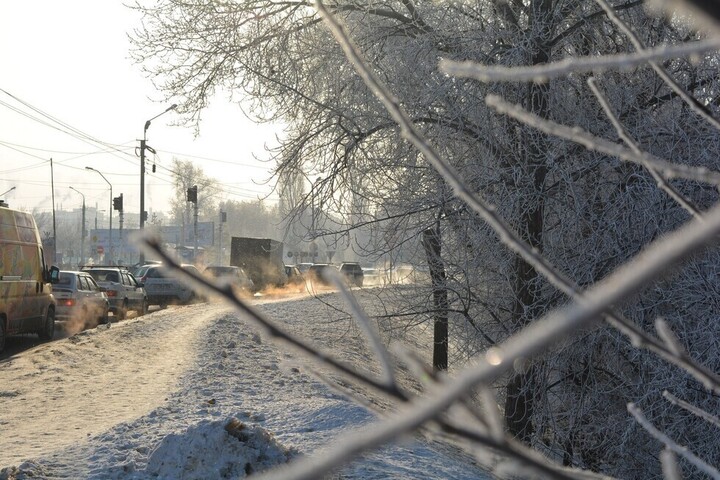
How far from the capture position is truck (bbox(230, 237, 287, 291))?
44.0m

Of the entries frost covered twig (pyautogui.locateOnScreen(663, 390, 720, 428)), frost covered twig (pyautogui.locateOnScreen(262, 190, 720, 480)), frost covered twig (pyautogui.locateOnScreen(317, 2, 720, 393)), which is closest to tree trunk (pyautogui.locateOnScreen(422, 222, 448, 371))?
frost covered twig (pyautogui.locateOnScreen(663, 390, 720, 428))

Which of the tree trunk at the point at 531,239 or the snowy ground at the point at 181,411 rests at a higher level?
the tree trunk at the point at 531,239

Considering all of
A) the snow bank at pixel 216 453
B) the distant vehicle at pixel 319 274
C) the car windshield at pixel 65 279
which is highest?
the distant vehicle at pixel 319 274

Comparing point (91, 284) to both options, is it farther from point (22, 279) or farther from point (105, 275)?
point (22, 279)

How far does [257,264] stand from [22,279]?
27.9 meters

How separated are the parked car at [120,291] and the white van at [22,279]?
7696 millimetres

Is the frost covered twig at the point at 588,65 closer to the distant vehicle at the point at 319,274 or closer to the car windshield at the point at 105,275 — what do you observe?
the distant vehicle at the point at 319,274

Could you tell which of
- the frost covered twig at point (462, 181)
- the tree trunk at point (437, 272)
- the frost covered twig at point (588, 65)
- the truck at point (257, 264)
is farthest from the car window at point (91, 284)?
the frost covered twig at point (588, 65)

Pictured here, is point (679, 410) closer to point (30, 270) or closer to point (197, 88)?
point (197, 88)

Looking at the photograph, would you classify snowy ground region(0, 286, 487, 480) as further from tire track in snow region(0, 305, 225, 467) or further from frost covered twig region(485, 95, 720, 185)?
frost covered twig region(485, 95, 720, 185)

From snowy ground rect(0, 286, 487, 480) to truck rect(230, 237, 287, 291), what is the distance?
86.1 ft

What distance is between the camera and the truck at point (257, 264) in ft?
144

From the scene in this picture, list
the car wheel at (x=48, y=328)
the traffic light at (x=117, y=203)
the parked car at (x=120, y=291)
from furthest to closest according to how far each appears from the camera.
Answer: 1. the traffic light at (x=117, y=203)
2. the parked car at (x=120, y=291)
3. the car wheel at (x=48, y=328)

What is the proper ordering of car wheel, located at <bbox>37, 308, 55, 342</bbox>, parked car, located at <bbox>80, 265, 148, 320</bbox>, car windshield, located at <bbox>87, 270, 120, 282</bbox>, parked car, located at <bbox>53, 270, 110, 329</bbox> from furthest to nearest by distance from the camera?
car windshield, located at <bbox>87, 270, 120, 282</bbox>
parked car, located at <bbox>80, 265, 148, 320</bbox>
parked car, located at <bbox>53, 270, 110, 329</bbox>
car wheel, located at <bbox>37, 308, 55, 342</bbox>
